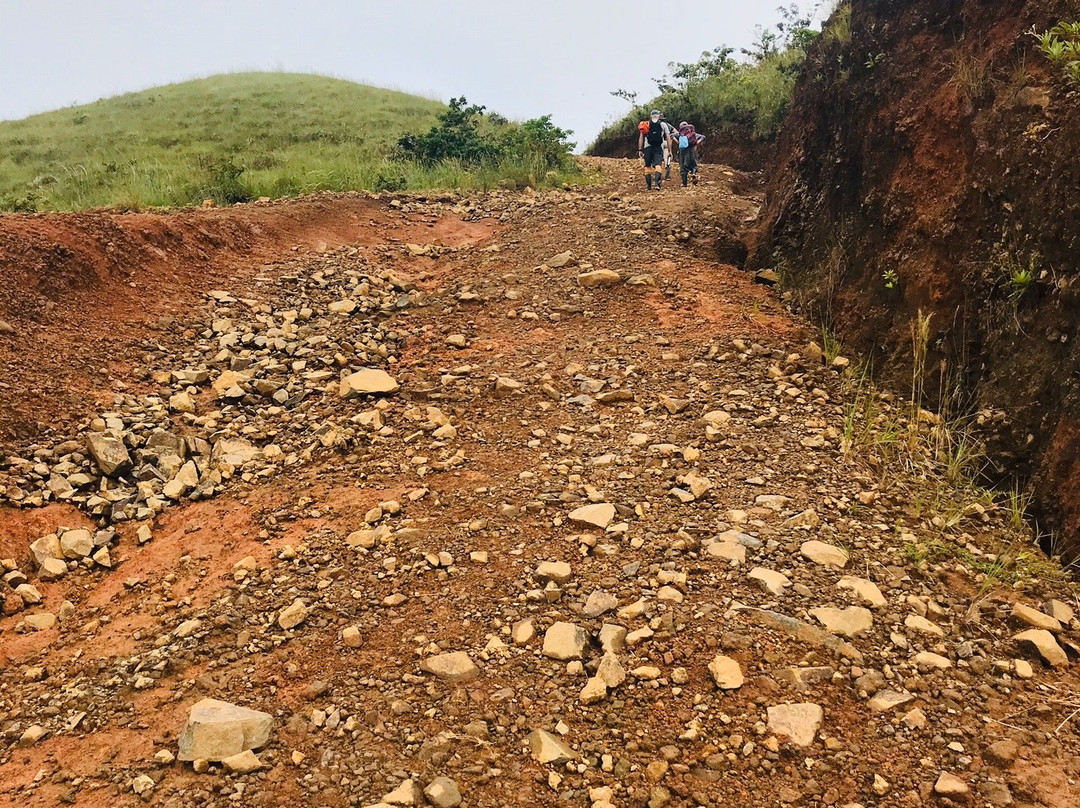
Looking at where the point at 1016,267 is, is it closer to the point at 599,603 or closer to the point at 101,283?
the point at 599,603

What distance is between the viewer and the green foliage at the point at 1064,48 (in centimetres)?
377

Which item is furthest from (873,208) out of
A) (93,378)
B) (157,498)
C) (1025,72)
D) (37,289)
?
(37,289)

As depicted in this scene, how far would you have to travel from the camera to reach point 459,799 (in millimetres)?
2234

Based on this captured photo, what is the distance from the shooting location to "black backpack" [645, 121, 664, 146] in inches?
446

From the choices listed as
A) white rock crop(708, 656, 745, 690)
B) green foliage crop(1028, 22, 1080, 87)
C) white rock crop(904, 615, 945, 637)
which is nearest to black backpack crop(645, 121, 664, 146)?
green foliage crop(1028, 22, 1080, 87)

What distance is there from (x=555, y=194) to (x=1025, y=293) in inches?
289

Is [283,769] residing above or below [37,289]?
below

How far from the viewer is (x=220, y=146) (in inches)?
686

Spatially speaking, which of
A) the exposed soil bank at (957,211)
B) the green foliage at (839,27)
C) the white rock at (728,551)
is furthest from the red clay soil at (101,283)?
the green foliage at (839,27)

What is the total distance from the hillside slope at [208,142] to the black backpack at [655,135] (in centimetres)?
455

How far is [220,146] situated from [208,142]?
63 centimetres

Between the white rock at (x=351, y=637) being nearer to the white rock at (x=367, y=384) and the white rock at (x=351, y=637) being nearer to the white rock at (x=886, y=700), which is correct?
the white rock at (x=886, y=700)

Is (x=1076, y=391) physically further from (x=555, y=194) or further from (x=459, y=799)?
(x=555, y=194)

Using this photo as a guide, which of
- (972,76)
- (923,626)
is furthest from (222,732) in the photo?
(972,76)
